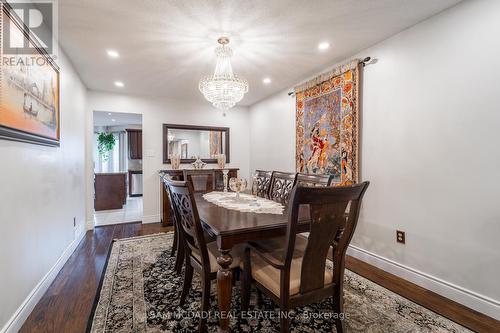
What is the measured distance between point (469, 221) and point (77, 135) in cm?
446

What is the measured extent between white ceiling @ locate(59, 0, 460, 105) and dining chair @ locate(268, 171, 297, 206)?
141cm

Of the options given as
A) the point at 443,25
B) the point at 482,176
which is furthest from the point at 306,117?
the point at 482,176

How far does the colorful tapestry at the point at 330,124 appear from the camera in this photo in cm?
269

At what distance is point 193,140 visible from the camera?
15.3 feet

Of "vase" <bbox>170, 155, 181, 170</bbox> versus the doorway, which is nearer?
"vase" <bbox>170, 155, 181, 170</bbox>

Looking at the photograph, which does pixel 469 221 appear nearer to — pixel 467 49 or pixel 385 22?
pixel 467 49

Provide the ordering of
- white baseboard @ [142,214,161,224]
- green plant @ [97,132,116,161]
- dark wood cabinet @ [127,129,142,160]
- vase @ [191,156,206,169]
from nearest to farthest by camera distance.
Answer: white baseboard @ [142,214,161,224]
vase @ [191,156,206,169]
dark wood cabinet @ [127,129,142,160]
green plant @ [97,132,116,161]

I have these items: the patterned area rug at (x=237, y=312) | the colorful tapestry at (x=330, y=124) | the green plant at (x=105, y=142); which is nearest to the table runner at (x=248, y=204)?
the patterned area rug at (x=237, y=312)

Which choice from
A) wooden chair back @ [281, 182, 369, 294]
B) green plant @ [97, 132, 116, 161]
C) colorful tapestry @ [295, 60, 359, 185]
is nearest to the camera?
wooden chair back @ [281, 182, 369, 294]

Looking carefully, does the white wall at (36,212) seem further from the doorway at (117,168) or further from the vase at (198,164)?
the vase at (198,164)

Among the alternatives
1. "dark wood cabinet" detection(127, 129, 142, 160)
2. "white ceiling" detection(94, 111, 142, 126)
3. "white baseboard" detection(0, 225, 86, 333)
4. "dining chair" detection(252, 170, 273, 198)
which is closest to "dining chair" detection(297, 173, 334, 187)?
"dining chair" detection(252, 170, 273, 198)

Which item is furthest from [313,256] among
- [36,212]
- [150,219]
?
[150,219]

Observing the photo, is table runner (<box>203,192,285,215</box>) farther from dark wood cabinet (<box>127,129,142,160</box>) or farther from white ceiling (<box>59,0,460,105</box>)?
dark wood cabinet (<box>127,129,142,160</box>)

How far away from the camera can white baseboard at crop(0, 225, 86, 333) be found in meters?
1.46
